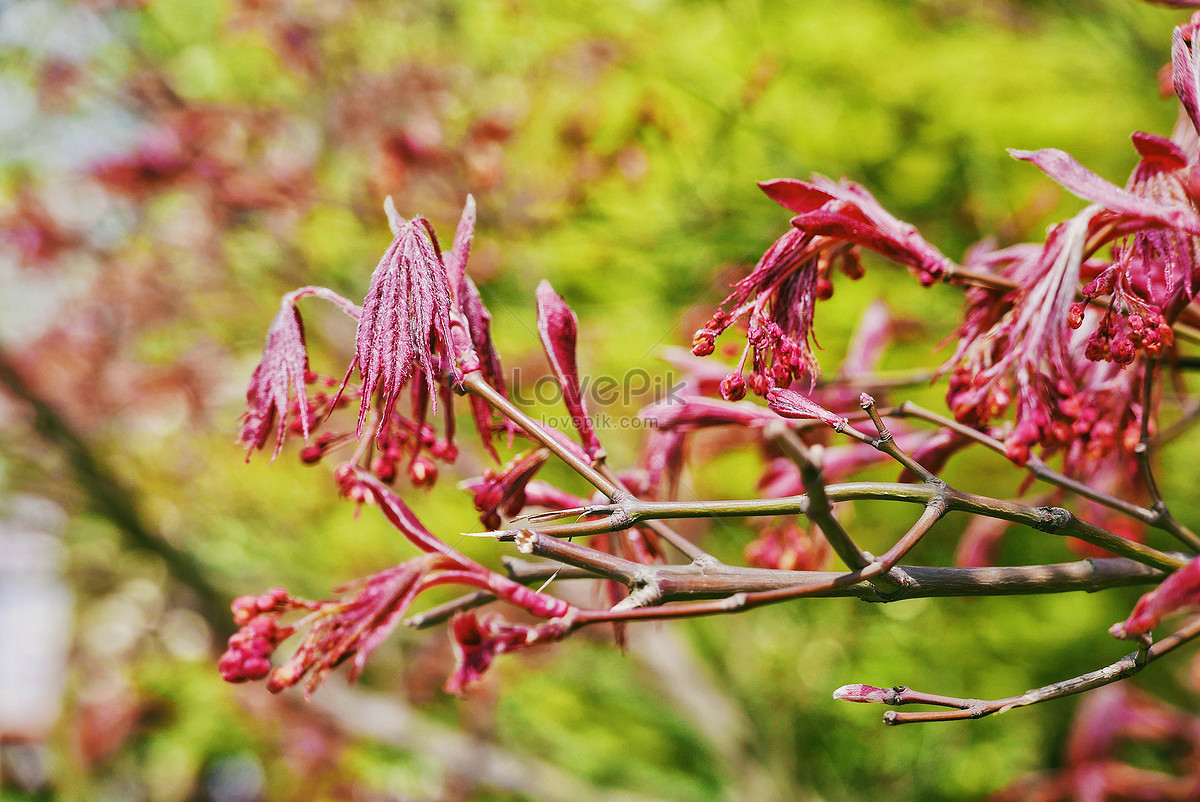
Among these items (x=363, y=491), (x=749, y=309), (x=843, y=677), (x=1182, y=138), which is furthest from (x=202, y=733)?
(x=1182, y=138)

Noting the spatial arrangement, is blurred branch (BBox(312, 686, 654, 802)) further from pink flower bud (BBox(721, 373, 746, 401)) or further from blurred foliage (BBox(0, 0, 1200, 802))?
pink flower bud (BBox(721, 373, 746, 401))

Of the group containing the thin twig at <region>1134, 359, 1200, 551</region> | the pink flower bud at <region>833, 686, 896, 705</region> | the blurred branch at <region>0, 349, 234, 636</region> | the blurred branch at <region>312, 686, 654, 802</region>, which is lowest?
the blurred branch at <region>312, 686, 654, 802</region>

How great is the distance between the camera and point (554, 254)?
9.74ft

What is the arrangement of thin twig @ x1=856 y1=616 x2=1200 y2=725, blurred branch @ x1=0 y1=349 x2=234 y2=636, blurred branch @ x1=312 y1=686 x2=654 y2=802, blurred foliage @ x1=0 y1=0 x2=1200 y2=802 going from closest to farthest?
thin twig @ x1=856 y1=616 x2=1200 y2=725
blurred foliage @ x1=0 y1=0 x2=1200 y2=802
blurred branch @ x1=0 y1=349 x2=234 y2=636
blurred branch @ x1=312 y1=686 x2=654 y2=802

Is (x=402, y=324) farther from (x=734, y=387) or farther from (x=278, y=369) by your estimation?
(x=734, y=387)

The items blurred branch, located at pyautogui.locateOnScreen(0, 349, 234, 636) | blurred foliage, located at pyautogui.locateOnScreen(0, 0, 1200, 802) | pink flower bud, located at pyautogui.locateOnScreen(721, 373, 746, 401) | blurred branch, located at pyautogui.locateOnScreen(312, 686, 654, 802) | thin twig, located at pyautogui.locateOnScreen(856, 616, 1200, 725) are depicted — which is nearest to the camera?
thin twig, located at pyautogui.locateOnScreen(856, 616, 1200, 725)

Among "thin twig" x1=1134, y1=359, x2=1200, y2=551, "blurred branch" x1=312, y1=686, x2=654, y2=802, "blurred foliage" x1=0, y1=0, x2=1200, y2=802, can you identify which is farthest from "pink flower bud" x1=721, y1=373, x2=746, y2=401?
"blurred branch" x1=312, y1=686, x2=654, y2=802

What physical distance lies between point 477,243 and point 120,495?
57.4 inches

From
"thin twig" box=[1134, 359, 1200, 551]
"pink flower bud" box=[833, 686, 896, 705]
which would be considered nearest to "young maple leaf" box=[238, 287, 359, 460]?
"pink flower bud" box=[833, 686, 896, 705]

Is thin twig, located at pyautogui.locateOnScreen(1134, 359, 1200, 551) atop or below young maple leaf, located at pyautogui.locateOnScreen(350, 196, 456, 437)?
below

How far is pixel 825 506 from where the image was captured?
0.54 meters

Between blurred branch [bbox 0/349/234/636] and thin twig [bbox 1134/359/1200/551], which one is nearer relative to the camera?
thin twig [bbox 1134/359/1200/551]

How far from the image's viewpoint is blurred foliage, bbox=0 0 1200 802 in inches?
89.7

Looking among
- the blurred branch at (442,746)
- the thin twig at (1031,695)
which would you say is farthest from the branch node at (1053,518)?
the blurred branch at (442,746)
